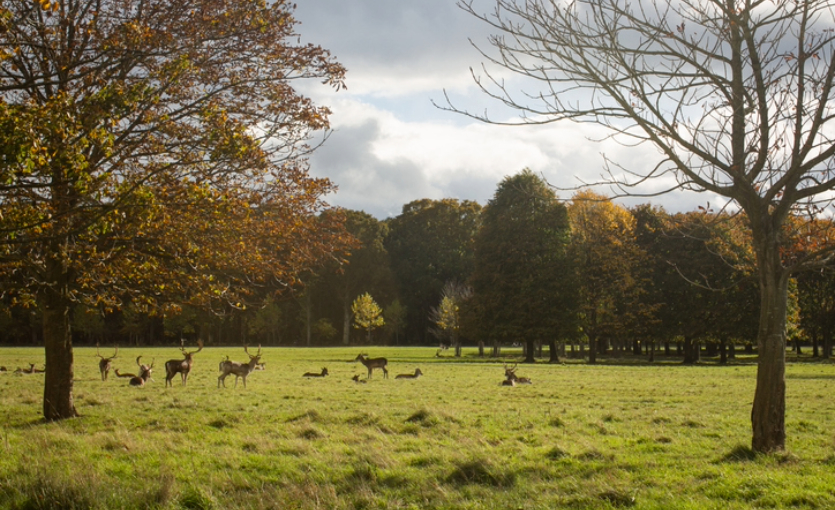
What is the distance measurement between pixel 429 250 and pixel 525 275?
114 ft

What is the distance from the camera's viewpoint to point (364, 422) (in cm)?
1185

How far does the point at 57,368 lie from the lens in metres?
12.2

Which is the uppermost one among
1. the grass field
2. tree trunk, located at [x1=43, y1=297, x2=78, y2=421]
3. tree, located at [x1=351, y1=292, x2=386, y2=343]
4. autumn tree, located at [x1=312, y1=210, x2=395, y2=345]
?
autumn tree, located at [x1=312, y1=210, x2=395, y2=345]

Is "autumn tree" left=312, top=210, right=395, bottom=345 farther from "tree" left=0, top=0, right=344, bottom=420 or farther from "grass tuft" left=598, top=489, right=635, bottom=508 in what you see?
"grass tuft" left=598, top=489, right=635, bottom=508

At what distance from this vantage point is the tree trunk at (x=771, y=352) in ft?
27.1

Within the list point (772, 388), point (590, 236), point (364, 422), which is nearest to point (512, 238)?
point (590, 236)

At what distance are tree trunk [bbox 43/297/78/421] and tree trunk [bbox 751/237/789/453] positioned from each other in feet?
35.5

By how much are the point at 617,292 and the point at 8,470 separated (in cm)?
3942

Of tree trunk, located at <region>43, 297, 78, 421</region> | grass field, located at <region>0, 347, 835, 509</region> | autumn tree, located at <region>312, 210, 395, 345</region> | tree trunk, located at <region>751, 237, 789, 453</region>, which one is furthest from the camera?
autumn tree, located at <region>312, 210, 395, 345</region>

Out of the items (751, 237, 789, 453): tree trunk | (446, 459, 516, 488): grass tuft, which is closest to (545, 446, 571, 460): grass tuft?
(446, 459, 516, 488): grass tuft

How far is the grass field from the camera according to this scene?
6656 millimetres

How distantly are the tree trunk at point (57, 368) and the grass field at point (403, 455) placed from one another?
554 mm

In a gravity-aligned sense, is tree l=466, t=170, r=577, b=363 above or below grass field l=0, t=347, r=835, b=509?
above

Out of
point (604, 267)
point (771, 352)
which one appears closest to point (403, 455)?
point (771, 352)
